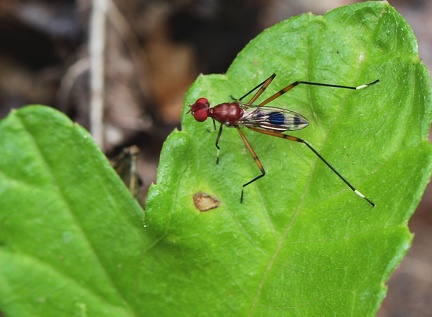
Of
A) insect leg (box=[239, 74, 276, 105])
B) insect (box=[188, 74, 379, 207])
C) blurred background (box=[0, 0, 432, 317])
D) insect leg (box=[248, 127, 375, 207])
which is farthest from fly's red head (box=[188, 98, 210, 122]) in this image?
blurred background (box=[0, 0, 432, 317])

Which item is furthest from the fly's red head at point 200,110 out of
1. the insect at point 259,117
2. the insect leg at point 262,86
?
the insect leg at point 262,86

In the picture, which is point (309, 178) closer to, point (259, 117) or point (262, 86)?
point (262, 86)

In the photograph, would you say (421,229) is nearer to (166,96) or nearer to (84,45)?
(166,96)

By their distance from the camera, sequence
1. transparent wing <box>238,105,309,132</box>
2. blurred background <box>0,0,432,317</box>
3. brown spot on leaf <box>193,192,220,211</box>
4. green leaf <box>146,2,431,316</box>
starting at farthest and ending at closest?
blurred background <box>0,0,432,317</box>
transparent wing <box>238,105,309,132</box>
brown spot on leaf <box>193,192,220,211</box>
green leaf <box>146,2,431,316</box>

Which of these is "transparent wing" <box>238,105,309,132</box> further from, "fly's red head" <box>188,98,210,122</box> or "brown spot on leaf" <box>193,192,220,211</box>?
"brown spot on leaf" <box>193,192,220,211</box>

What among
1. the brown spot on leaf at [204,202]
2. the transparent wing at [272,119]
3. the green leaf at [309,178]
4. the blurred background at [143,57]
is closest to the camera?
the green leaf at [309,178]

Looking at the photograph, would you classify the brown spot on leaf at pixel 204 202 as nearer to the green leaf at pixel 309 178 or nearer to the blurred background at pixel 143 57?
the green leaf at pixel 309 178
